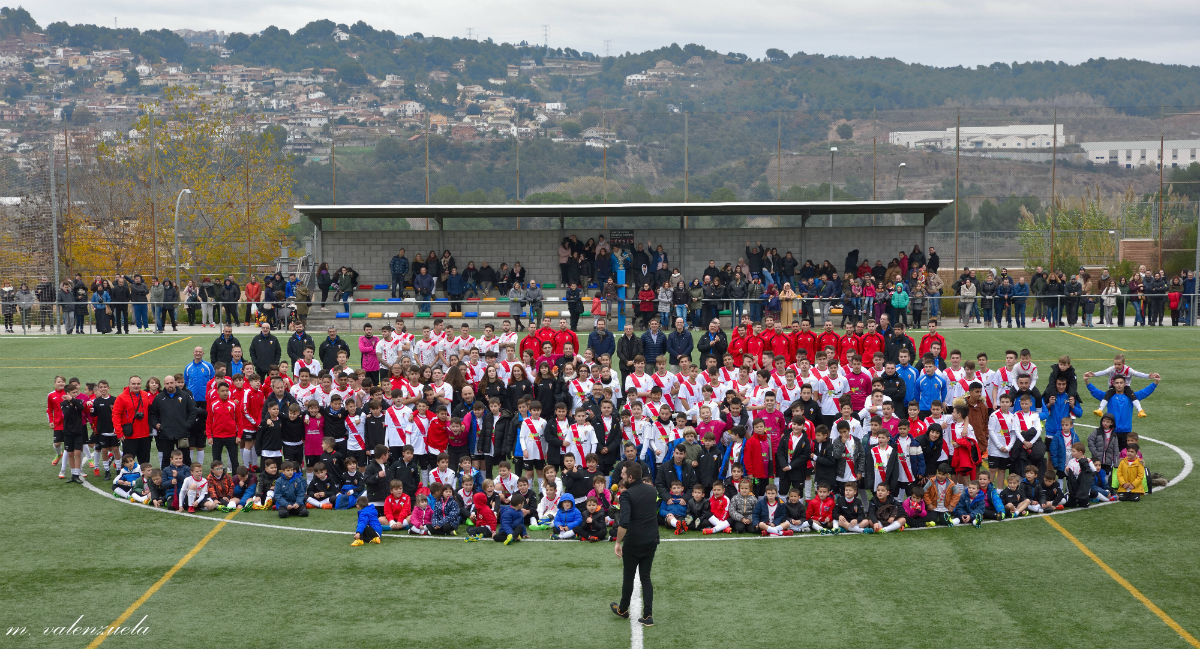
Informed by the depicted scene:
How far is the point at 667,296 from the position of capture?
27.9 m

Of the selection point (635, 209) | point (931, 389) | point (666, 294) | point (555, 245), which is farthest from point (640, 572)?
point (555, 245)

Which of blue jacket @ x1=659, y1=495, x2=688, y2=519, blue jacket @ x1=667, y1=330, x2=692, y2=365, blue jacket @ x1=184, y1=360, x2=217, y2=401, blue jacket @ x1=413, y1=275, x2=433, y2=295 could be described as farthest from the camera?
blue jacket @ x1=413, y1=275, x2=433, y2=295

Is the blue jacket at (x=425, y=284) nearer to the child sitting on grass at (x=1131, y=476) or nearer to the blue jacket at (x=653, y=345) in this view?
the blue jacket at (x=653, y=345)

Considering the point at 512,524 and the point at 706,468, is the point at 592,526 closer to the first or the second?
the point at 512,524

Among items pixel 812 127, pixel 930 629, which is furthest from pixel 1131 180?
pixel 930 629

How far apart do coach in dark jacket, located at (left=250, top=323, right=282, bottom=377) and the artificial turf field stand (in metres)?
4.10

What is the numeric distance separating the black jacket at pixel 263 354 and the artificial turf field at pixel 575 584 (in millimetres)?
4094

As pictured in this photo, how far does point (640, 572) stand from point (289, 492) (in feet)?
20.0

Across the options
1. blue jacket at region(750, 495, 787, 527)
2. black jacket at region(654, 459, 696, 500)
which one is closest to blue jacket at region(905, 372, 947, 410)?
blue jacket at region(750, 495, 787, 527)

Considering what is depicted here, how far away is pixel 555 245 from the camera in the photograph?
3444 cm

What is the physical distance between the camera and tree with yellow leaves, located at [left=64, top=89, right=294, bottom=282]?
45000mm

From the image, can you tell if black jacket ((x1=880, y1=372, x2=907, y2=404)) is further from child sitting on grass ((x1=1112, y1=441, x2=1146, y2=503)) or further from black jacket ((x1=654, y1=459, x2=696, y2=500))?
black jacket ((x1=654, y1=459, x2=696, y2=500))

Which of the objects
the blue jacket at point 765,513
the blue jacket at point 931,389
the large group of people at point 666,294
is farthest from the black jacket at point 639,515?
the large group of people at point 666,294

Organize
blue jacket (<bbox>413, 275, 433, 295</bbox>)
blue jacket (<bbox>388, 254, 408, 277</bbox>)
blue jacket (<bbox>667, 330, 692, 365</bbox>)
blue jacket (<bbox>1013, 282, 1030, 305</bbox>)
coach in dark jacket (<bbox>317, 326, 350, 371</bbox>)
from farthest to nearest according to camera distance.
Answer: blue jacket (<bbox>388, 254, 408, 277</bbox>)
blue jacket (<bbox>413, 275, 433, 295</bbox>)
blue jacket (<bbox>1013, 282, 1030, 305</bbox>)
blue jacket (<bbox>667, 330, 692, 365</bbox>)
coach in dark jacket (<bbox>317, 326, 350, 371</bbox>)
